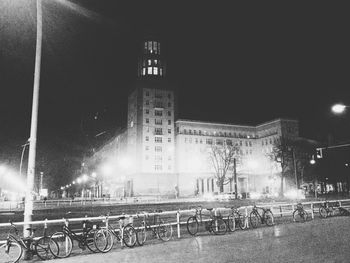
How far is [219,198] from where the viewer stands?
60.8 m

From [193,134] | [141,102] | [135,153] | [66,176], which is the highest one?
[141,102]

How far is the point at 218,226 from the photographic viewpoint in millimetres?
15297

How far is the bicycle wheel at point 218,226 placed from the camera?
594 inches

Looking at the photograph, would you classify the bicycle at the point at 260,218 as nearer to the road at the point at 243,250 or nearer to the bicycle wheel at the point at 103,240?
the road at the point at 243,250

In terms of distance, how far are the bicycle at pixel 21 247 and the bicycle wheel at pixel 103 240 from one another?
4.72 ft

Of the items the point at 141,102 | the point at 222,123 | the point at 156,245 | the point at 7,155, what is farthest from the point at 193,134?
the point at 156,245

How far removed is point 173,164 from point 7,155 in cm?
4812

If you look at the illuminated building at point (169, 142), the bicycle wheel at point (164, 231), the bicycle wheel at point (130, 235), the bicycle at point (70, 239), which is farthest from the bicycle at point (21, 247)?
the illuminated building at point (169, 142)

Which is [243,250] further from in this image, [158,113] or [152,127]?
[158,113]

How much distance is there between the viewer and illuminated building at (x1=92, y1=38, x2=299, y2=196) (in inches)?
3649

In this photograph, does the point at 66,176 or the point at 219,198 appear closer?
the point at 219,198

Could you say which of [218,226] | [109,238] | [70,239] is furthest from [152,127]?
[70,239]

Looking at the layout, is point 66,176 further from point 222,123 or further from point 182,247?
point 182,247

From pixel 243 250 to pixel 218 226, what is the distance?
4.57 meters
